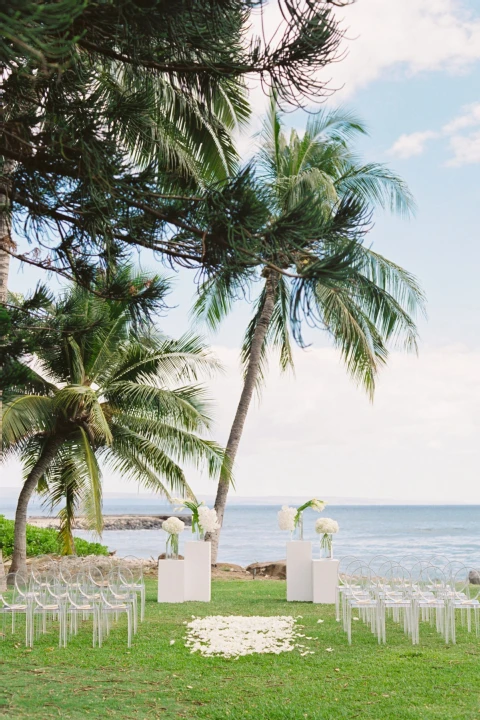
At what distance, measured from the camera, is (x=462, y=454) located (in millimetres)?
52781

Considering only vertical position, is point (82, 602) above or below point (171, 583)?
above

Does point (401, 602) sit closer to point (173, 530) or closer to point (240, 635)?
point (240, 635)

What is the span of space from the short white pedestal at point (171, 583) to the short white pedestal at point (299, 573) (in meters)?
1.68

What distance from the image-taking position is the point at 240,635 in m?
9.09

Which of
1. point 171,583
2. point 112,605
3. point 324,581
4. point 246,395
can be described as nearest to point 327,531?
point 324,581

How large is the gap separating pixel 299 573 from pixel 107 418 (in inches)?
215

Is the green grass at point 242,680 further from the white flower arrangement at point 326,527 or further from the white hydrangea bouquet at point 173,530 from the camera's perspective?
the white hydrangea bouquet at point 173,530

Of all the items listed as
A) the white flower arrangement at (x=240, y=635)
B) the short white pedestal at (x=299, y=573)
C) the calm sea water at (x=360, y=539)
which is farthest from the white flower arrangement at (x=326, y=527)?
the calm sea water at (x=360, y=539)

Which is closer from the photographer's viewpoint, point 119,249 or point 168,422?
point 119,249

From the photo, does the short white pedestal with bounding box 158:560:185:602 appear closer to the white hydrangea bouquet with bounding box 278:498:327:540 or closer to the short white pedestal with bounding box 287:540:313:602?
the short white pedestal with bounding box 287:540:313:602

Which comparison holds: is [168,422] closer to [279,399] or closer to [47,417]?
[47,417]

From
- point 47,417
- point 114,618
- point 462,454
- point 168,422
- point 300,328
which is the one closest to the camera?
point 300,328

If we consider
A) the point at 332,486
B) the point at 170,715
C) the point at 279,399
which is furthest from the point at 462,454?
the point at 332,486

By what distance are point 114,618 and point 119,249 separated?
20.4ft
